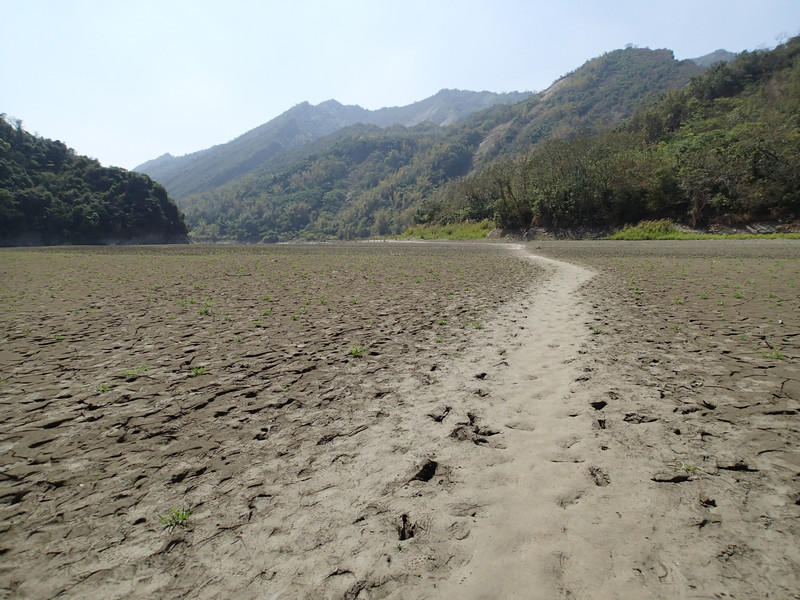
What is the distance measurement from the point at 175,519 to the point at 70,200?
132824mm

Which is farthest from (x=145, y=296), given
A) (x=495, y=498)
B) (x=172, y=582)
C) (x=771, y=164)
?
(x=771, y=164)

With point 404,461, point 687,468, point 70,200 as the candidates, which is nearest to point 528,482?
point 404,461

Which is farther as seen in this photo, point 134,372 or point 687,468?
point 134,372

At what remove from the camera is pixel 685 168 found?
5003cm

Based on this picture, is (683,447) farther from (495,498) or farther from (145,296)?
(145,296)

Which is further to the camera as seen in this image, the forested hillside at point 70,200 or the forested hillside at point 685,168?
the forested hillside at point 70,200

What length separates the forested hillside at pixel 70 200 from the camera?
88.7 metres

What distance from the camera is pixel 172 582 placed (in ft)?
9.11

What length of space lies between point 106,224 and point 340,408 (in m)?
125

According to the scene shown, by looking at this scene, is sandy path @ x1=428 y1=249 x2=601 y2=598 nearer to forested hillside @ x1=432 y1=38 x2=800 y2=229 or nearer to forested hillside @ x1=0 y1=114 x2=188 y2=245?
forested hillside @ x1=432 y1=38 x2=800 y2=229

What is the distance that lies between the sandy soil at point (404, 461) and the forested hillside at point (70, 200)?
370ft

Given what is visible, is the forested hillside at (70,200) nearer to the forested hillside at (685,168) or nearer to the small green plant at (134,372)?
the forested hillside at (685,168)

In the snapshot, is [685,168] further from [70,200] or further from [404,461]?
[70,200]

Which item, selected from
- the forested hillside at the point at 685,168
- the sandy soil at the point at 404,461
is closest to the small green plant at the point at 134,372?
the sandy soil at the point at 404,461
